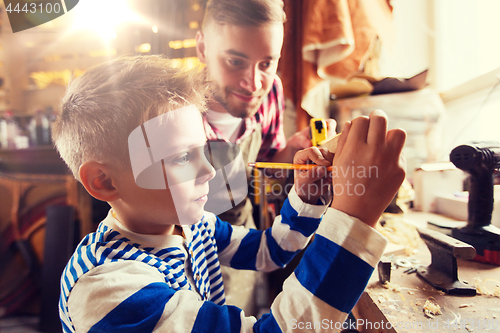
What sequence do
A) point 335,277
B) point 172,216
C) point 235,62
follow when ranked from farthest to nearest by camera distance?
point 235,62 → point 172,216 → point 335,277

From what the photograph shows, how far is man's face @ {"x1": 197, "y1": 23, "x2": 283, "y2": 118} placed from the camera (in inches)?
19.5

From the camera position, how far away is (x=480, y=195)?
46 cm

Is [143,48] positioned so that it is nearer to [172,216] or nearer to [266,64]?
[266,64]

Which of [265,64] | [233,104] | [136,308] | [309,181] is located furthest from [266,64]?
[136,308]

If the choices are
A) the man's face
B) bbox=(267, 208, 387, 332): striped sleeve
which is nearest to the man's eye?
the man's face

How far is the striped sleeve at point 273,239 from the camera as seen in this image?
0.47 metres

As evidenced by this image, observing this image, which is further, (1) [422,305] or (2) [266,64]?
(2) [266,64]

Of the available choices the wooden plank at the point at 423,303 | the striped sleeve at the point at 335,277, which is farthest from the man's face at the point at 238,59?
the wooden plank at the point at 423,303

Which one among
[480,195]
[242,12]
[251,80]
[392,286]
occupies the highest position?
[242,12]

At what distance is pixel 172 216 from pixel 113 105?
0.20 metres

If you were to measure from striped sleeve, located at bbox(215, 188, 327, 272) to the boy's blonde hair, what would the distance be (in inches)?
10.9

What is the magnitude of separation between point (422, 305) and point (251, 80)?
1.61 feet

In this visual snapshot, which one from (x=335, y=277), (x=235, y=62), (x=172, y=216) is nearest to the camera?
(x=335, y=277)

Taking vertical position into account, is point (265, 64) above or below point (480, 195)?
above
